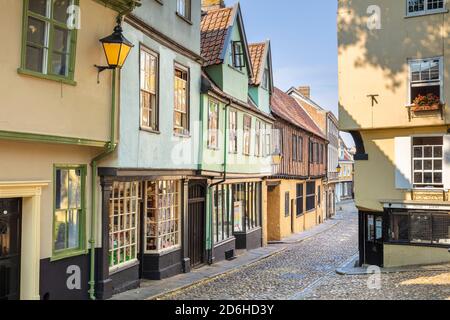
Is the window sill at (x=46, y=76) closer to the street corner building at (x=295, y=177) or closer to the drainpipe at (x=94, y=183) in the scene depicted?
the drainpipe at (x=94, y=183)

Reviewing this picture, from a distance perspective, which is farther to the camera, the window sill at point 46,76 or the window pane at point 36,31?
the window pane at point 36,31

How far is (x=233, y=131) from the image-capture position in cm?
1986

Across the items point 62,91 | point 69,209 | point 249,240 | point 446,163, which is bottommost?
point 249,240

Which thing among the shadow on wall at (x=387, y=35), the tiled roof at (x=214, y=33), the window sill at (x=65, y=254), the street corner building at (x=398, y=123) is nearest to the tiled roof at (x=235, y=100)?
the tiled roof at (x=214, y=33)

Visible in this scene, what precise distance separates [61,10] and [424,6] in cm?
1199

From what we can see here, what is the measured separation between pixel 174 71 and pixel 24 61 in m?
6.30

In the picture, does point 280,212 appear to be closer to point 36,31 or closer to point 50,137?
point 50,137

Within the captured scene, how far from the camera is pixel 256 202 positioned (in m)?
23.9

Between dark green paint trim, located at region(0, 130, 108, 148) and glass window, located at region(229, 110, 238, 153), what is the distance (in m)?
9.64

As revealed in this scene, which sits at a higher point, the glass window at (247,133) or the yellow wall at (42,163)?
the glass window at (247,133)

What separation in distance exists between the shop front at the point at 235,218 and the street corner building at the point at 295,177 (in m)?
2.25

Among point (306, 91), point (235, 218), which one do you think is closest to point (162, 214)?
point (235, 218)

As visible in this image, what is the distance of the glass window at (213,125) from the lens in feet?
56.0

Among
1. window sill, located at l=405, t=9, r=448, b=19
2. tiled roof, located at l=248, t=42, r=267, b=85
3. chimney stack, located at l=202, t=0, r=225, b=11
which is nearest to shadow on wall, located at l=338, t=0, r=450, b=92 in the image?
window sill, located at l=405, t=9, r=448, b=19
